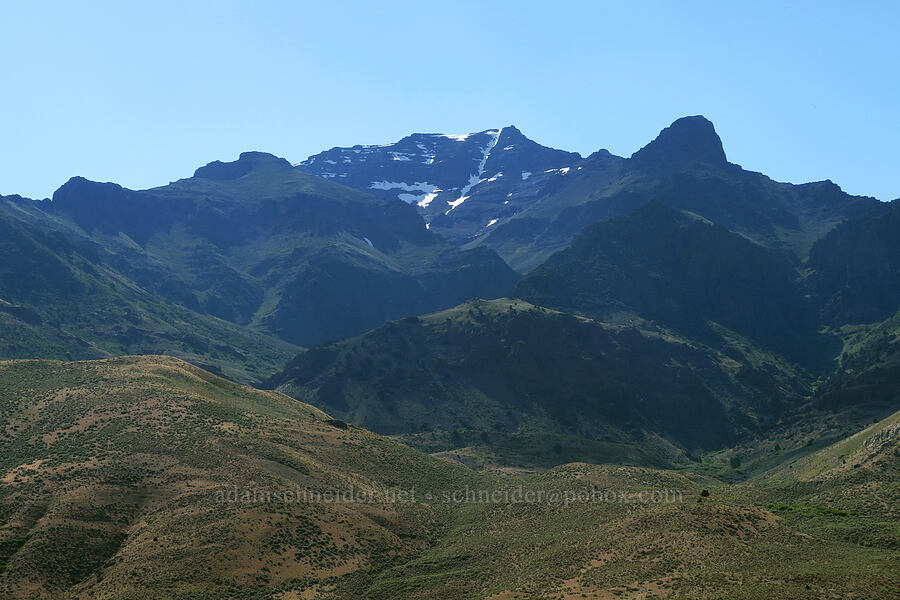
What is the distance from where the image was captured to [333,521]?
357ft

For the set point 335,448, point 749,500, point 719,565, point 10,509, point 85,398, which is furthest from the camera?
point 335,448

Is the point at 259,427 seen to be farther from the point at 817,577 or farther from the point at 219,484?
the point at 817,577

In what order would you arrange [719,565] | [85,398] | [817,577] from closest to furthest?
[817,577]
[719,565]
[85,398]

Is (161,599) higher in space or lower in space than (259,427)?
lower

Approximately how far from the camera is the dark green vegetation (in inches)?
3265

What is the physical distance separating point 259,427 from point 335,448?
1491 cm

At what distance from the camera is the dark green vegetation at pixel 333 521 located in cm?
8294

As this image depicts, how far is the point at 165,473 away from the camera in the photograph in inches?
4444

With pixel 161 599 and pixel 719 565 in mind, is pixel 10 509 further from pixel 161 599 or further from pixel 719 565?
pixel 719 565

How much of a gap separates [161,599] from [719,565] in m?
60.5

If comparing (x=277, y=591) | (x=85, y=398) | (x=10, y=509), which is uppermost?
(x=85, y=398)

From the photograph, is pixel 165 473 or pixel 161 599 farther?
pixel 165 473

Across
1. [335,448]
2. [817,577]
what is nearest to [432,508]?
[335,448]

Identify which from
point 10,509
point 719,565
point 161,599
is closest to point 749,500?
point 719,565
